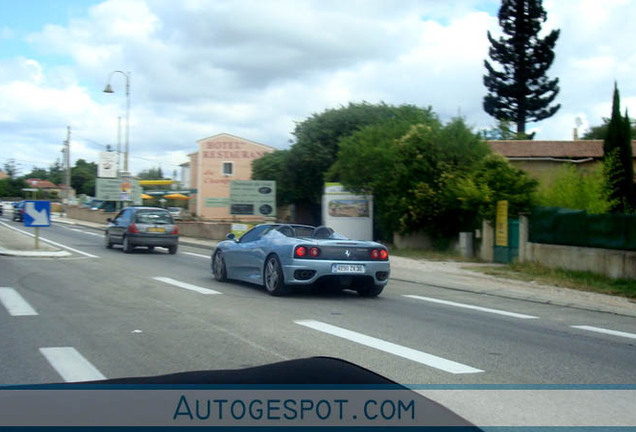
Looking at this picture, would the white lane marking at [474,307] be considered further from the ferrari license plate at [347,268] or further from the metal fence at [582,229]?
the metal fence at [582,229]

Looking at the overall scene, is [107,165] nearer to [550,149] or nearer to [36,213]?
[550,149]

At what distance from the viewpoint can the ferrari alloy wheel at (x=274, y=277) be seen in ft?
37.4

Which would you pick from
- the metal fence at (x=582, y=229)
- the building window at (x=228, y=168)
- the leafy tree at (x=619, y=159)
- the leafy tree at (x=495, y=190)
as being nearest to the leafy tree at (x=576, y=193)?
the leafy tree at (x=495, y=190)

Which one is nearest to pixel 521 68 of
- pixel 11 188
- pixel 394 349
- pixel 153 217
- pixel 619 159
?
pixel 619 159

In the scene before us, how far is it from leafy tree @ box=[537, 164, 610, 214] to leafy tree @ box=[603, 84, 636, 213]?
1.63m

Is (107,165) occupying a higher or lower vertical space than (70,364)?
higher

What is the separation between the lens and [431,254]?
2345 centimetres

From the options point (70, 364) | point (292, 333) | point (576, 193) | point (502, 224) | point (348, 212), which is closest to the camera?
point (70, 364)

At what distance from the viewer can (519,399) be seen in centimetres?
525

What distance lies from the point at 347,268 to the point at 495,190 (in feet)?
37.5

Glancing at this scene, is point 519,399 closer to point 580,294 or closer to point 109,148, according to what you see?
point 580,294

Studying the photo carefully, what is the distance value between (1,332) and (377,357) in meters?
4.53

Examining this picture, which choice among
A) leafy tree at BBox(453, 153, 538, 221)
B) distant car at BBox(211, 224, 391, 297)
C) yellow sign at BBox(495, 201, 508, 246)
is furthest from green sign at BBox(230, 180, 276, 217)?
distant car at BBox(211, 224, 391, 297)

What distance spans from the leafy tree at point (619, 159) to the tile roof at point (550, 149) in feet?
25.4
